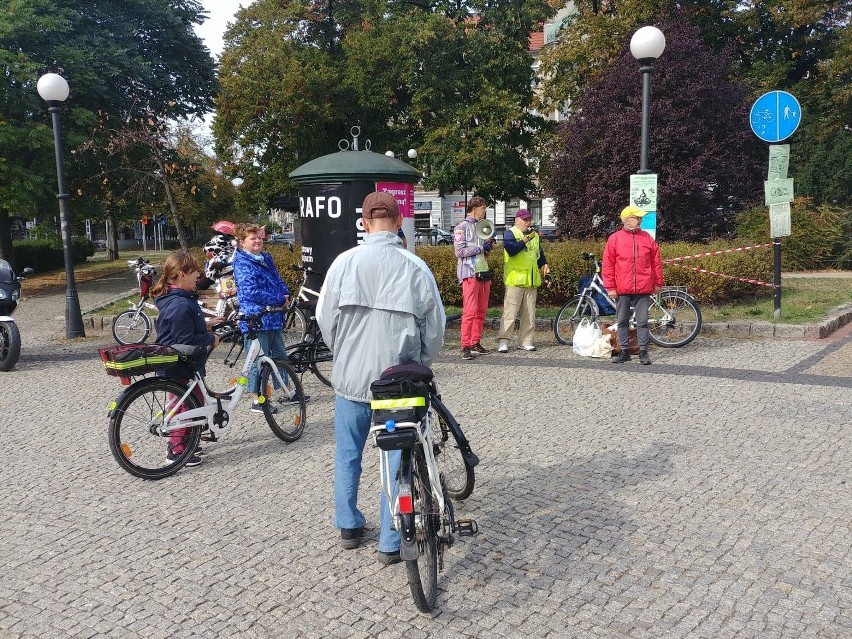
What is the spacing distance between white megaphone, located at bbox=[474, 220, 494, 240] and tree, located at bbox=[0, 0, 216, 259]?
12288 millimetres

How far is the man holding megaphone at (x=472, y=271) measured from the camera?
927cm

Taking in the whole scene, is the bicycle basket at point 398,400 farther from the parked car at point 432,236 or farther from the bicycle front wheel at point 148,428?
the parked car at point 432,236

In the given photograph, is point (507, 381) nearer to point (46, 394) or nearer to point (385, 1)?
point (46, 394)

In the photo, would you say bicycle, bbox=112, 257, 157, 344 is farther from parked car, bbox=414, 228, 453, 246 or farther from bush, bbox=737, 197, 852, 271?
parked car, bbox=414, 228, 453, 246

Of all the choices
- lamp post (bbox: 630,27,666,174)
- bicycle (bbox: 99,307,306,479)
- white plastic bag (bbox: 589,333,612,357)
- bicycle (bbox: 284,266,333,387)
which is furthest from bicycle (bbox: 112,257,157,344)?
lamp post (bbox: 630,27,666,174)

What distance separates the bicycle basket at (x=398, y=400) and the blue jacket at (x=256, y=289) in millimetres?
3352

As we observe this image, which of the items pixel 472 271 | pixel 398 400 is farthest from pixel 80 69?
pixel 398 400

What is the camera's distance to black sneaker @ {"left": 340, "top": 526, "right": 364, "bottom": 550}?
13.1 feet

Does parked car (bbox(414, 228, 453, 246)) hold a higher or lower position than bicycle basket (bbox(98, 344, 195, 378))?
higher

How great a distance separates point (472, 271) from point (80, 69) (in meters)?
13.8

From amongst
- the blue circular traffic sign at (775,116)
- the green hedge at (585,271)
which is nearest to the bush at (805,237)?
the green hedge at (585,271)

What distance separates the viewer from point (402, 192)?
1038 cm

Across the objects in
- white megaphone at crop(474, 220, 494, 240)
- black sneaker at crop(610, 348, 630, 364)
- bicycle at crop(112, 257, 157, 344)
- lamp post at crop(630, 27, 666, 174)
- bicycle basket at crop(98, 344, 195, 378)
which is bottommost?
black sneaker at crop(610, 348, 630, 364)

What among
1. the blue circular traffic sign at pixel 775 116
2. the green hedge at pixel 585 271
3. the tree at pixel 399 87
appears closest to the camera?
the blue circular traffic sign at pixel 775 116
